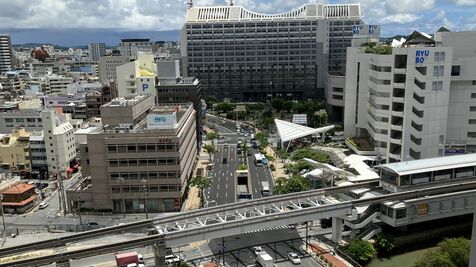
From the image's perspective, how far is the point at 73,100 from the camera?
127 metres

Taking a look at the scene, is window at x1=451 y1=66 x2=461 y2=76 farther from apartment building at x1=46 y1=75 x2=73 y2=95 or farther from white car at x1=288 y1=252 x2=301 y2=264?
apartment building at x1=46 y1=75 x2=73 y2=95

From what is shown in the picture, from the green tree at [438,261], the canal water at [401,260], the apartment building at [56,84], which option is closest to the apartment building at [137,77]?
the canal water at [401,260]

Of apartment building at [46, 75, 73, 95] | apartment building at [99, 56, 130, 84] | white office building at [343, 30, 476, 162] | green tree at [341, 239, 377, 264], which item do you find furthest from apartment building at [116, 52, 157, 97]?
apartment building at [99, 56, 130, 84]

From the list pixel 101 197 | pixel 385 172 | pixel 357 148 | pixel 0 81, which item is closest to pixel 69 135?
pixel 101 197

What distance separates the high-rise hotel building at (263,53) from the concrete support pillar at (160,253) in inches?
4958

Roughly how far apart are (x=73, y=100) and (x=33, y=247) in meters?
93.9

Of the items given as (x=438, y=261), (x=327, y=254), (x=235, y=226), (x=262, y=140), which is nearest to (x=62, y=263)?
(x=235, y=226)

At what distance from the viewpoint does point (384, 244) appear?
47188 millimetres

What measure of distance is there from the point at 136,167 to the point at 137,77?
35150 millimetres

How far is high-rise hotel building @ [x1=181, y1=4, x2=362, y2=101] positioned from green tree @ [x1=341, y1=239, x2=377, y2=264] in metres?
120

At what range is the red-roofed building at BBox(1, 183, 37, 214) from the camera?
217ft

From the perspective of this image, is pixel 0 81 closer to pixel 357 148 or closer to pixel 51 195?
pixel 51 195

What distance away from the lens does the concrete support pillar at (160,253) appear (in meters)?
41.7

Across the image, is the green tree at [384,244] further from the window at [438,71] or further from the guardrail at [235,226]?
the window at [438,71]
